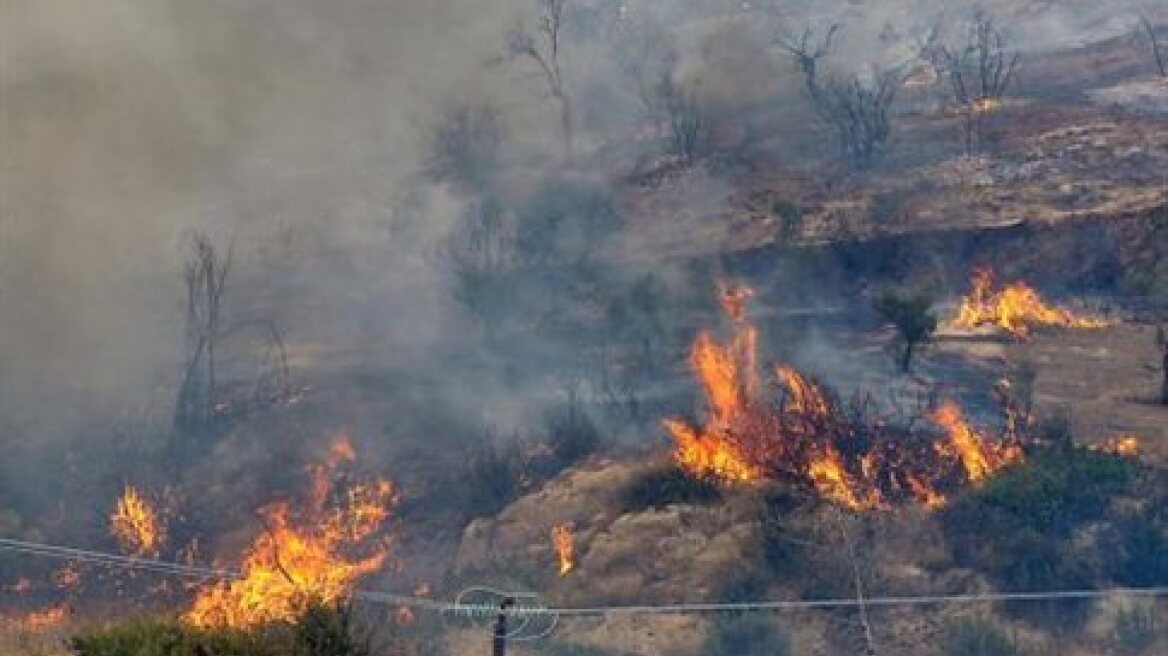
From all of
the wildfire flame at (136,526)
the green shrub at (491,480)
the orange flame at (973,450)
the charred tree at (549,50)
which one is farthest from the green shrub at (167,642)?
the charred tree at (549,50)

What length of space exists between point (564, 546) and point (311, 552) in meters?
5.64

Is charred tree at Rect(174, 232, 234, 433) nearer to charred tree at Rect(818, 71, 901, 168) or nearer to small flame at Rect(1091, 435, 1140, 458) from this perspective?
small flame at Rect(1091, 435, 1140, 458)

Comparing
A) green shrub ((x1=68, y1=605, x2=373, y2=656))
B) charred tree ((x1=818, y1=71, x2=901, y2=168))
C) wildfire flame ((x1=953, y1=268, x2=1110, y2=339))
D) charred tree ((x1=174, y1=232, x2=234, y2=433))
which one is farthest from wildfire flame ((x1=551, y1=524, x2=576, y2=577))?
charred tree ((x1=818, y1=71, x2=901, y2=168))

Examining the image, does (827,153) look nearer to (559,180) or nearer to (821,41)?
(559,180)

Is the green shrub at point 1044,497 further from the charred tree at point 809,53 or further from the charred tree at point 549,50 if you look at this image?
the charred tree at point 549,50

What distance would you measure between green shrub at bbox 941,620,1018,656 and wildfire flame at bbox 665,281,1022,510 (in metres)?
3.47

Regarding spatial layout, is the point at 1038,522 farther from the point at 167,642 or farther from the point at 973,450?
Answer: the point at 167,642

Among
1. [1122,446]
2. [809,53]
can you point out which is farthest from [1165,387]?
[809,53]

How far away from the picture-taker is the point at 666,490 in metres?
24.1

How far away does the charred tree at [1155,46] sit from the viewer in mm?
48516

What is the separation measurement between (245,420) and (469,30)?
39913 mm

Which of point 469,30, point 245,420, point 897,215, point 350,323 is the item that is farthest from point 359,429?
point 469,30

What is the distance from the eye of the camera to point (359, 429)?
1191 inches

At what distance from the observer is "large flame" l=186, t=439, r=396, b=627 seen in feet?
74.6
